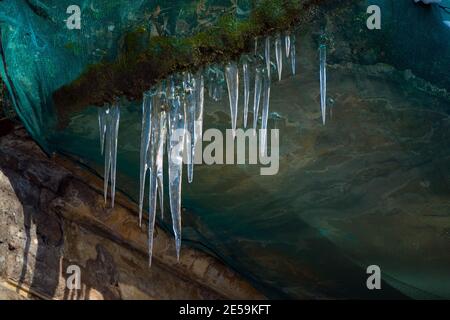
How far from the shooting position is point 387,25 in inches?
131

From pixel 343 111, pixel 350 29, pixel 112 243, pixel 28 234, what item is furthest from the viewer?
pixel 112 243

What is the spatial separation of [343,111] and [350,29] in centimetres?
45

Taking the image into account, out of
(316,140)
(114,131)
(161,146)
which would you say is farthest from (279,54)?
(114,131)

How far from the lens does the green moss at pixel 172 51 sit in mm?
3260

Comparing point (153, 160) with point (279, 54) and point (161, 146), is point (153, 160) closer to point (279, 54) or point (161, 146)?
point (161, 146)

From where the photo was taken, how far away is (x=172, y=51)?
11.1 ft

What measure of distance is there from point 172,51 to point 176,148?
48cm

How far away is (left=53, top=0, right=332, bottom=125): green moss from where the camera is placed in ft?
10.7

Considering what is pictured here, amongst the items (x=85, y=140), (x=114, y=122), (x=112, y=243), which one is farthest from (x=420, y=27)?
(x=112, y=243)

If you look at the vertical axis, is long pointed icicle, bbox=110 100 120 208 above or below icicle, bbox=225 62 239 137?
below

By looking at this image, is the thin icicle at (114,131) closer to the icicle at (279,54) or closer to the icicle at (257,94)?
the icicle at (257,94)

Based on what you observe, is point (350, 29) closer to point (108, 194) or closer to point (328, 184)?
point (328, 184)

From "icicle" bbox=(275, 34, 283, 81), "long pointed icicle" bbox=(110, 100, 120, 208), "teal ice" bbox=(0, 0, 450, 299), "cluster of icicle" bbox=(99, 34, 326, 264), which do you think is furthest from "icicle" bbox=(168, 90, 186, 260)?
"icicle" bbox=(275, 34, 283, 81)

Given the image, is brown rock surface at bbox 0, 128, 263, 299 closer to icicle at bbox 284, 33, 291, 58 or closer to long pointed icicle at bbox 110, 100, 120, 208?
long pointed icicle at bbox 110, 100, 120, 208
